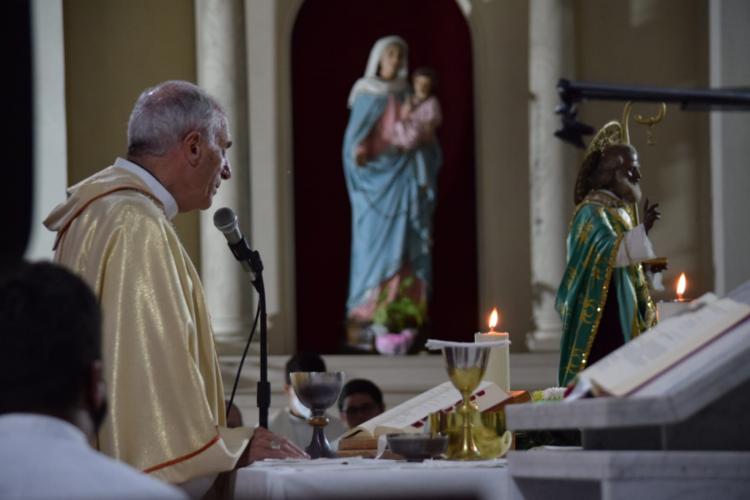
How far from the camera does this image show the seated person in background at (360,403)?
24.4ft

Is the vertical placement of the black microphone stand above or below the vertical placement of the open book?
above

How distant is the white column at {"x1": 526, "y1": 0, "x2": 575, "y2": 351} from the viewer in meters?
9.78

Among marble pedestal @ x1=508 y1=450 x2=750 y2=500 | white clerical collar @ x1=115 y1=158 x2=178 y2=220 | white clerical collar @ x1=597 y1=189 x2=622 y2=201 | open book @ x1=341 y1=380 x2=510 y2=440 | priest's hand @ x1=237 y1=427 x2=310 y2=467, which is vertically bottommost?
priest's hand @ x1=237 y1=427 x2=310 y2=467

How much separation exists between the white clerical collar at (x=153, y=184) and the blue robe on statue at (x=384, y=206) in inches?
239

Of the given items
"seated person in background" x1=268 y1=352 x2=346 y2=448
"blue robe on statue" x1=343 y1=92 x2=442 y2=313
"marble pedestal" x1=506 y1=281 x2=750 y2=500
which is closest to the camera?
"marble pedestal" x1=506 y1=281 x2=750 y2=500

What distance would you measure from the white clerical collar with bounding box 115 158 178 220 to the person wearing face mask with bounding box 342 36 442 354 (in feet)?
19.8

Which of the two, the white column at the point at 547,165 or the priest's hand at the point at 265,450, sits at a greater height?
the white column at the point at 547,165

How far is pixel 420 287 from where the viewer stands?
10.0 metres

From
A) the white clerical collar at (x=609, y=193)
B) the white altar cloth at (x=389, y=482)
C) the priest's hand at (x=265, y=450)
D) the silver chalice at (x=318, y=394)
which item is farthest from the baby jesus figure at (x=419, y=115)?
the white altar cloth at (x=389, y=482)

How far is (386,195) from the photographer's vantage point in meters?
9.98

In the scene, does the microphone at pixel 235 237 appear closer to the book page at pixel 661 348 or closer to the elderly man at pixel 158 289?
the elderly man at pixel 158 289

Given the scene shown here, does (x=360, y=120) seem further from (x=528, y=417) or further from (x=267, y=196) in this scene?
(x=528, y=417)

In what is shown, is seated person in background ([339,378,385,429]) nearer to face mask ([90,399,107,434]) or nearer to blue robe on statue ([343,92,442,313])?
blue robe on statue ([343,92,442,313])

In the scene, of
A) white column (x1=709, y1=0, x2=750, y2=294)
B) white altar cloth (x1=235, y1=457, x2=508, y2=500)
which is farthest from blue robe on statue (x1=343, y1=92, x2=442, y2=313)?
white altar cloth (x1=235, y1=457, x2=508, y2=500)
